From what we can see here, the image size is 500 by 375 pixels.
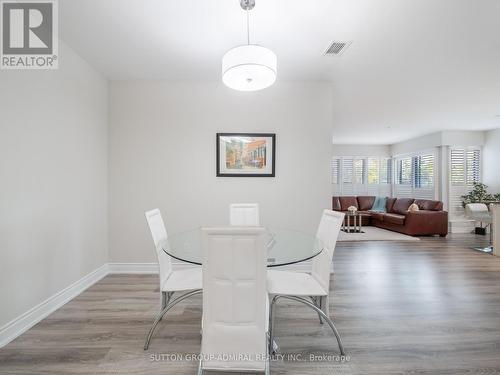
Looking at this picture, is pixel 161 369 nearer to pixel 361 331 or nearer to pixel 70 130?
pixel 361 331

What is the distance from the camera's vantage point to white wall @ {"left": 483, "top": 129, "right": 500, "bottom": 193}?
6.14 m

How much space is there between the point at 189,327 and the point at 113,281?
1.48m

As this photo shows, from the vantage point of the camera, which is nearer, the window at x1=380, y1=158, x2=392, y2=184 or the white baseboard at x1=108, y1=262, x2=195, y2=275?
the white baseboard at x1=108, y1=262, x2=195, y2=275

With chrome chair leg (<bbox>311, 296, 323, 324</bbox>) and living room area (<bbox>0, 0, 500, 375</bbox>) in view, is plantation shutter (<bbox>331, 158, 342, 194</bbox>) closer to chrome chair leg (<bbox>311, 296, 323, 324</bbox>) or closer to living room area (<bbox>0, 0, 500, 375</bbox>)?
living room area (<bbox>0, 0, 500, 375</bbox>)

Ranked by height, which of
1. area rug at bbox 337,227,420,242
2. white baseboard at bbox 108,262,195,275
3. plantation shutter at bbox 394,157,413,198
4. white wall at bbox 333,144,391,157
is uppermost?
white wall at bbox 333,144,391,157

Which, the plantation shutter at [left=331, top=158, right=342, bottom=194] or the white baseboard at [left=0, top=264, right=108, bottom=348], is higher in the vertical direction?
the plantation shutter at [left=331, top=158, right=342, bottom=194]

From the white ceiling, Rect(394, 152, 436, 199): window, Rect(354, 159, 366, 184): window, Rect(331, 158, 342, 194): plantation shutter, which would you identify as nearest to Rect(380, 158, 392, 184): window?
Rect(394, 152, 436, 199): window

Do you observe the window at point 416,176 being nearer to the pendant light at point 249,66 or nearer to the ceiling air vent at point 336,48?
the ceiling air vent at point 336,48

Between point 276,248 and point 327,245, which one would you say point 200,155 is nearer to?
point 276,248

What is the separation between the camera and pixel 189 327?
6.77 ft

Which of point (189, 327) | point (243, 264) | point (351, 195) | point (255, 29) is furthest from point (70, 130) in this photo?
point (351, 195)

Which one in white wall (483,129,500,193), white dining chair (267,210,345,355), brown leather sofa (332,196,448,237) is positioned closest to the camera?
white dining chair (267,210,345,355)

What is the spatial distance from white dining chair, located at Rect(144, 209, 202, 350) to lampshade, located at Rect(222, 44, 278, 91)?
1.24 meters

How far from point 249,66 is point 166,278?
5.58ft
